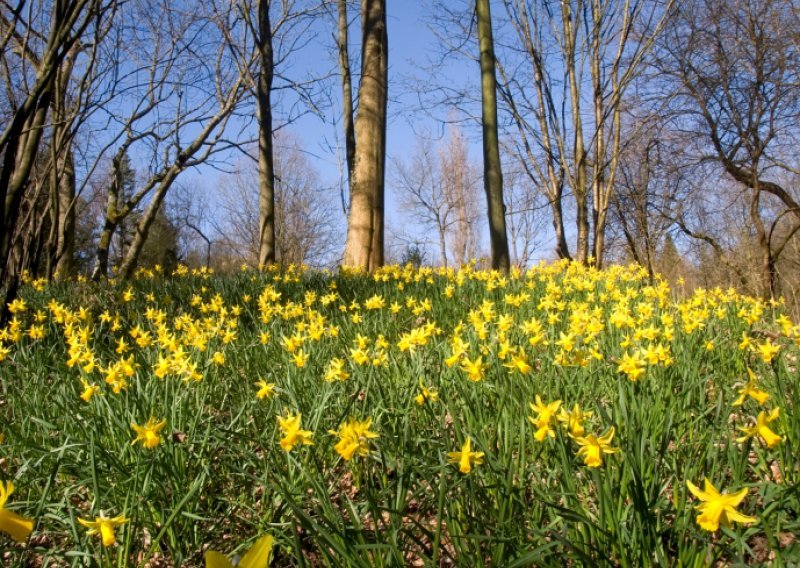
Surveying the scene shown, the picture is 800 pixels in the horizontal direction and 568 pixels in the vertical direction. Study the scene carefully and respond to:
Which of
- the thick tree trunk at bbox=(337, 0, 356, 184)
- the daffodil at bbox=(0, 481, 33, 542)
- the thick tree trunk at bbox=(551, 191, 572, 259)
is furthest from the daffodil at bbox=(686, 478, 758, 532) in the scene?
the thick tree trunk at bbox=(551, 191, 572, 259)

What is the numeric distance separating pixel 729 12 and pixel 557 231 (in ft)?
18.4

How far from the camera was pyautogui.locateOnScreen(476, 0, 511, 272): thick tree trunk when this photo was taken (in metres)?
7.94

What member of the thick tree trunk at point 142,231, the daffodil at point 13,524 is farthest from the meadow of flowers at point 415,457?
the thick tree trunk at point 142,231

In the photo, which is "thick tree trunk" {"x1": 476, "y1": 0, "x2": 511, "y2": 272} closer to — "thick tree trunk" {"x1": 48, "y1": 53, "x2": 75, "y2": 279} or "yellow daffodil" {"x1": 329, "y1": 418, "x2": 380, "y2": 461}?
"thick tree trunk" {"x1": 48, "y1": 53, "x2": 75, "y2": 279}

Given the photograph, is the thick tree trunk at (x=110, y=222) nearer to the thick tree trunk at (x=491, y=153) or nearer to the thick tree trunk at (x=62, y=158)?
the thick tree trunk at (x=62, y=158)

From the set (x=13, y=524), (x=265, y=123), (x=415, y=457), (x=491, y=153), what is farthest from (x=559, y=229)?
(x=13, y=524)

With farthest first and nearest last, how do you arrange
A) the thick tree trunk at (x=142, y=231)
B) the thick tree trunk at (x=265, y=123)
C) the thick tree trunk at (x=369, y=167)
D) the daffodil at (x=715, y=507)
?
the thick tree trunk at (x=265, y=123) → the thick tree trunk at (x=142, y=231) → the thick tree trunk at (x=369, y=167) → the daffodil at (x=715, y=507)

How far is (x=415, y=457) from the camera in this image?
1.59 meters

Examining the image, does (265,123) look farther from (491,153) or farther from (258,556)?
(258,556)

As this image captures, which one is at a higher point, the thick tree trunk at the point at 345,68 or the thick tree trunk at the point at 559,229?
the thick tree trunk at the point at 345,68

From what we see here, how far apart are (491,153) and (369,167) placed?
2.13 meters

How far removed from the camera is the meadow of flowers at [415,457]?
1.17 meters

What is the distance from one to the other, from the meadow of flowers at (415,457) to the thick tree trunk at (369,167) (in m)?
4.52

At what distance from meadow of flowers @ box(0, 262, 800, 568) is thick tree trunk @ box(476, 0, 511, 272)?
486 cm
